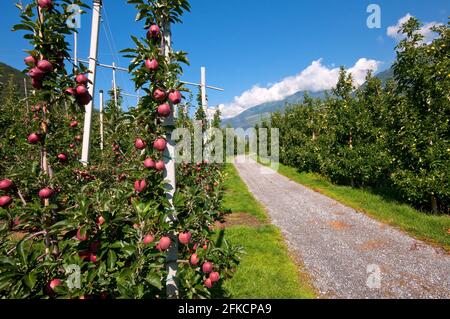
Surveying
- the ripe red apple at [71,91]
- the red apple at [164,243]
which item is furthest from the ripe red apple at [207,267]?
the ripe red apple at [71,91]

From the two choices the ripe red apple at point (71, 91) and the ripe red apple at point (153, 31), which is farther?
the ripe red apple at point (153, 31)

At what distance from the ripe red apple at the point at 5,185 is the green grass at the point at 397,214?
329 inches

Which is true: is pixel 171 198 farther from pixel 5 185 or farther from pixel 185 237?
pixel 5 185

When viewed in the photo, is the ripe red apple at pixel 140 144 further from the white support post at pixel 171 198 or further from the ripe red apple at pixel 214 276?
the ripe red apple at pixel 214 276

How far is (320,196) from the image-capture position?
11.7m

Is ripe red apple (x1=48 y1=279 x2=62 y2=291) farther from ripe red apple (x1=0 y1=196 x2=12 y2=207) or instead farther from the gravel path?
the gravel path

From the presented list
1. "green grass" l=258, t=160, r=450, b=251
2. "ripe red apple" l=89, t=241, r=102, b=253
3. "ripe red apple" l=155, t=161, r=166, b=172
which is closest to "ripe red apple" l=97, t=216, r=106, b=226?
"ripe red apple" l=89, t=241, r=102, b=253

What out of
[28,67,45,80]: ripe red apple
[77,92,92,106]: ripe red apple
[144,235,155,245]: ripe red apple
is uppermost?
[28,67,45,80]: ripe red apple

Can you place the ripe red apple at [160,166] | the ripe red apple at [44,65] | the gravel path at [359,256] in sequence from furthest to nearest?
the gravel path at [359,256] < the ripe red apple at [160,166] < the ripe red apple at [44,65]

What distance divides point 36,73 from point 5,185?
97 cm

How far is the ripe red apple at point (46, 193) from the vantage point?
6.89 feet

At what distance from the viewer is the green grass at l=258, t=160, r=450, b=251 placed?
6719mm

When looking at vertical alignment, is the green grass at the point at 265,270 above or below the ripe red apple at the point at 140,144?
below

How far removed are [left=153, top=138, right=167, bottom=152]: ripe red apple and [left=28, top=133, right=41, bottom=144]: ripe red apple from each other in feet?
3.30
